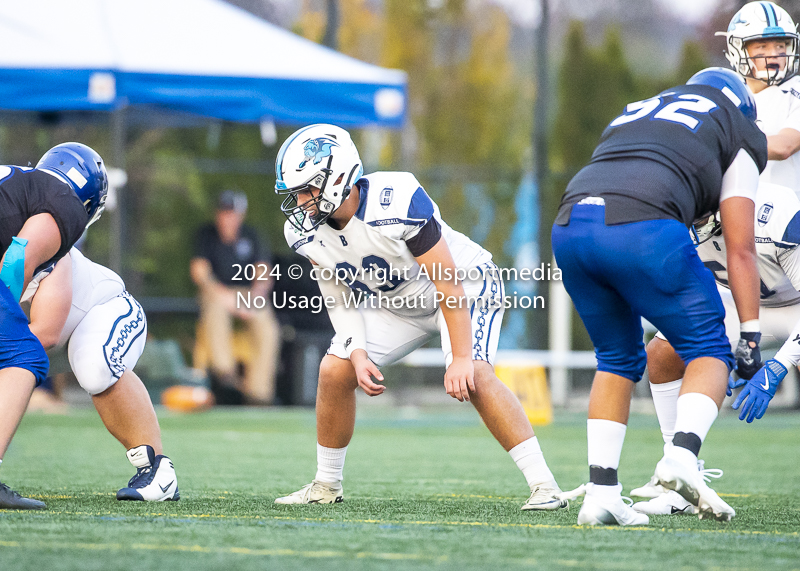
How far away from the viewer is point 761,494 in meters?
4.98

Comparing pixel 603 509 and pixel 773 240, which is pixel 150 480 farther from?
pixel 773 240

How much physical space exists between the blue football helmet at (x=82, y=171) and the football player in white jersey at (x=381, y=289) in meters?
0.77

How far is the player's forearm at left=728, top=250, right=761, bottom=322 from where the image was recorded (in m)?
3.60

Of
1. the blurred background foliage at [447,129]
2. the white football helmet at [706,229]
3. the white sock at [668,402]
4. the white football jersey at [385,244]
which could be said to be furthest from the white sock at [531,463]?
the blurred background foliage at [447,129]

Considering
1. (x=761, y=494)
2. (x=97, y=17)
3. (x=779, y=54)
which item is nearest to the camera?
(x=779, y=54)

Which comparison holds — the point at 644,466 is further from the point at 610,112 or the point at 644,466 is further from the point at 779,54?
the point at 610,112

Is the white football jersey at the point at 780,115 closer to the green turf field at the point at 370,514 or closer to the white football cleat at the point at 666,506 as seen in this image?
the green turf field at the point at 370,514

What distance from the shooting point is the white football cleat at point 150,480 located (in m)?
4.31

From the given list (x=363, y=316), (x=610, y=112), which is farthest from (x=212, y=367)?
(x=363, y=316)

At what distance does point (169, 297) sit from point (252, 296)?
1.80 meters

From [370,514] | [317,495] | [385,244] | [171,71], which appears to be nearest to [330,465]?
[317,495]

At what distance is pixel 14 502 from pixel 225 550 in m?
1.25

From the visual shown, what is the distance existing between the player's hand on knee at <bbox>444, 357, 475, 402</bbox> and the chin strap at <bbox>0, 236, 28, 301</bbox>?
1588mm

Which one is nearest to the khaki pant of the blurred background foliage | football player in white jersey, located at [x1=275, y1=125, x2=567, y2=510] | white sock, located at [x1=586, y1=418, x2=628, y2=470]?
the blurred background foliage
